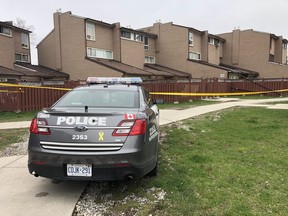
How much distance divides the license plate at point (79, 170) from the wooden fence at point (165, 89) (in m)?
3.79

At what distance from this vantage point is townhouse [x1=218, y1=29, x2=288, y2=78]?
1475 inches

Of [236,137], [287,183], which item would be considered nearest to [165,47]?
[236,137]

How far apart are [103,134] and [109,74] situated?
22.1 metres

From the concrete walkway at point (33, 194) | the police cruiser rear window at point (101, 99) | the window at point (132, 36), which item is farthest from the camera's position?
the window at point (132, 36)

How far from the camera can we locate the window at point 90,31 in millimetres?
27594

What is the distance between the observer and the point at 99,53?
95.0 feet

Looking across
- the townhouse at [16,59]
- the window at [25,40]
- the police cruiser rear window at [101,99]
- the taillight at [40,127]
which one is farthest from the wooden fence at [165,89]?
the window at [25,40]

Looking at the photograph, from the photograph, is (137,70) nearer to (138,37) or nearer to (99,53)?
(99,53)

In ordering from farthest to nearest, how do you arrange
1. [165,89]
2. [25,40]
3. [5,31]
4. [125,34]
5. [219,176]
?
[125,34]
[25,40]
[5,31]
[165,89]
[219,176]

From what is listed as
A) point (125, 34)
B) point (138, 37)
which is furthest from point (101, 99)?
point (138, 37)

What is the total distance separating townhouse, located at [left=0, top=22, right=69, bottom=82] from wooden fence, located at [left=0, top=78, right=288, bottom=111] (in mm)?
8776

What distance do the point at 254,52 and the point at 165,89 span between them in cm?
2622

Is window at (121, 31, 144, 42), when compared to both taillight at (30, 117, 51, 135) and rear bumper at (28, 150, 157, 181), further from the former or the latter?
rear bumper at (28, 150, 157, 181)

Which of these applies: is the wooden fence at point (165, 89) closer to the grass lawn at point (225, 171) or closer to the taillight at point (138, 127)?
the grass lawn at point (225, 171)
